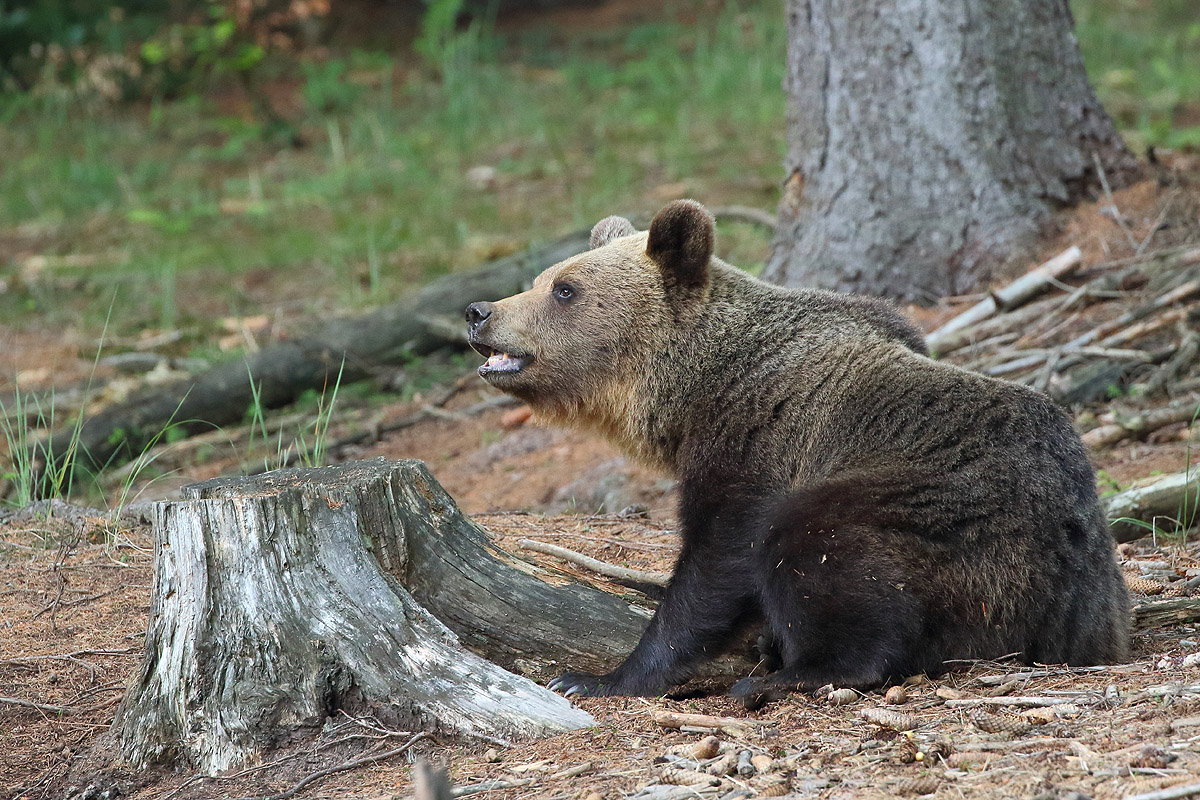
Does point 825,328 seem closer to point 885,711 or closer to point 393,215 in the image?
point 885,711

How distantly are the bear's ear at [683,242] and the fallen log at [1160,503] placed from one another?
2.20m

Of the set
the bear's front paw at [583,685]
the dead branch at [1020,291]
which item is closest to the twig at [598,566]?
the bear's front paw at [583,685]

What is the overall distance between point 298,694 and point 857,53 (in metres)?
5.34

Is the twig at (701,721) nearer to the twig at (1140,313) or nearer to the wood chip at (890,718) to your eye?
the wood chip at (890,718)

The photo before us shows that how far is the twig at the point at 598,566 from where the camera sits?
4.71 metres

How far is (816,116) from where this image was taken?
24.4ft

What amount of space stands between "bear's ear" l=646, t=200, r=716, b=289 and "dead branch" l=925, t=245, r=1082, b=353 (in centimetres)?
263

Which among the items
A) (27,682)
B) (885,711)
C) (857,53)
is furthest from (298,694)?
(857,53)

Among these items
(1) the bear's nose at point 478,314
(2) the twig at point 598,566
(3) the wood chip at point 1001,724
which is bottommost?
(2) the twig at point 598,566

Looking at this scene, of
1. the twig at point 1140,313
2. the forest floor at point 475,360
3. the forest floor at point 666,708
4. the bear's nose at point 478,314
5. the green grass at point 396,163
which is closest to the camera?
the forest floor at point 666,708

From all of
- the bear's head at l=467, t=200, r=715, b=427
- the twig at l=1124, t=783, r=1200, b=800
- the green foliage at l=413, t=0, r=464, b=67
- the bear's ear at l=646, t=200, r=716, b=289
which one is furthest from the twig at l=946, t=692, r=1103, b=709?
the green foliage at l=413, t=0, r=464, b=67

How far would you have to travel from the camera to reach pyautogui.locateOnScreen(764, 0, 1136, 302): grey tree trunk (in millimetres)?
7117

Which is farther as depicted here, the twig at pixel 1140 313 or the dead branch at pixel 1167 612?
the twig at pixel 1140 313

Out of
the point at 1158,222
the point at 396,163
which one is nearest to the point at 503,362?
the point at 1158,222
